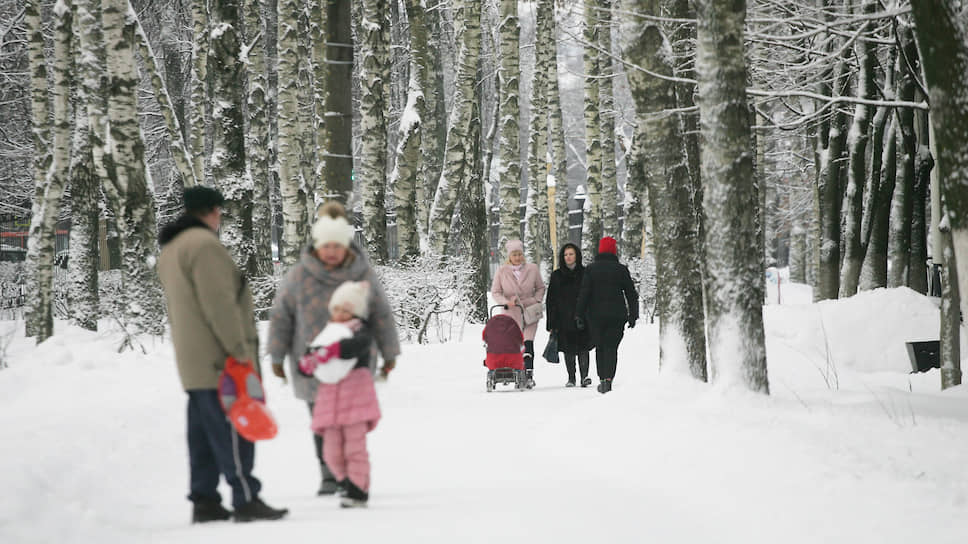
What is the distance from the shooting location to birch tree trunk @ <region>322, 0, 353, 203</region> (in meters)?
12.3

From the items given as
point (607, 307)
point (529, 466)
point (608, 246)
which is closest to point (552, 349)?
point (607, 307)

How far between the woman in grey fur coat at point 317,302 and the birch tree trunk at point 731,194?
3448mm

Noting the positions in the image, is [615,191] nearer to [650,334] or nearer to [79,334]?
[650,334]

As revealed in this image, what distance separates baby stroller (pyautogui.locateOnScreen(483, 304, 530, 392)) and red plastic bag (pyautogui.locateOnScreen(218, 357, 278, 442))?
267 inches

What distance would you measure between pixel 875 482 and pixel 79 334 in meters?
12.7

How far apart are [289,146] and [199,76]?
6898mm

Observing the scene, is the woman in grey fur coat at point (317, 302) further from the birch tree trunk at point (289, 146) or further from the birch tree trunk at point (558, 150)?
the birch tree trunk at point (558, 150)

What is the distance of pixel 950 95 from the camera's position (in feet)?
21.2

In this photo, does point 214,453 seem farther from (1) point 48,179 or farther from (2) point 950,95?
(1) point 48,179

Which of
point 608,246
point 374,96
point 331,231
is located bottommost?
point 331,231

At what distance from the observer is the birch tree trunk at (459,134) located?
18188mm

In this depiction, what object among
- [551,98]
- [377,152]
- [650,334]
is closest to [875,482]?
[650,334]

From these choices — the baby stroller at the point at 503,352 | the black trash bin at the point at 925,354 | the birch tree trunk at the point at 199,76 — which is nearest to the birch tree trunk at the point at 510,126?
the birch tree trunk at the point at 199,76

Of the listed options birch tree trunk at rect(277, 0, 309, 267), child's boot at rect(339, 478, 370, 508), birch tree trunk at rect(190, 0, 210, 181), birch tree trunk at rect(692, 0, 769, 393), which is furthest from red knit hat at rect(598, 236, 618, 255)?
birch tree trunk at rect(190, 0, 210, 181)
